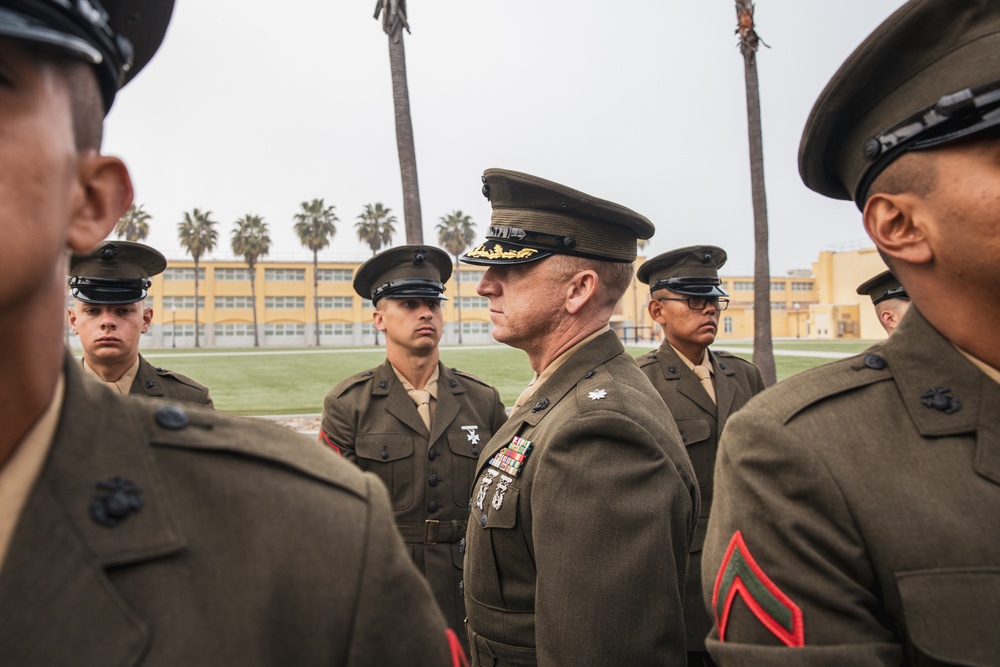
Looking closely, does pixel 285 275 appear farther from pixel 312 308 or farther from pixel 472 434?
pixel 472 434

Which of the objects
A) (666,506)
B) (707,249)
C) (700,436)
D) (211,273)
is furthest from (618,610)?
(211,273)

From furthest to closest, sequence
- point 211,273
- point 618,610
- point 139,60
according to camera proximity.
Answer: point 211,273 < point 618,610 < point 139,60

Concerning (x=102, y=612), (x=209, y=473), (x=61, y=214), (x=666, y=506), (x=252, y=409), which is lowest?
(x=252, y=409)

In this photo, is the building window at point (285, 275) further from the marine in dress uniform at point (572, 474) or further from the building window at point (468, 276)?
the marine in dress uniform at point (572, 474)

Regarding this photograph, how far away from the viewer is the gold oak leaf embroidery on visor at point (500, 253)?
10.2 feet

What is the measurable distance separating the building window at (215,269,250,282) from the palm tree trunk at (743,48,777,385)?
64850 millimetres

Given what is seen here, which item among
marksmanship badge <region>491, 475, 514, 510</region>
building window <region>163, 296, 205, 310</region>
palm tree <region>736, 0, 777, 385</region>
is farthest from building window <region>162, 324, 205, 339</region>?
marksmanship badge <region>491, 475, 514, 510</region>

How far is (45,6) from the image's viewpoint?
3.33 feet

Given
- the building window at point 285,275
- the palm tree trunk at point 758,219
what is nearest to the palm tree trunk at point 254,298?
the building window at point 285,275

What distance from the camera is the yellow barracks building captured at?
219 ft

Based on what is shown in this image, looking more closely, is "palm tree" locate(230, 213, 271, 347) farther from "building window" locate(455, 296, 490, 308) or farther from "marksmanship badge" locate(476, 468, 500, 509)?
"marksmanship badge" locate(476, 468, 500, 509)

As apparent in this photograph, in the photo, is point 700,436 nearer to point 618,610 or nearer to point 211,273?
point 618,610

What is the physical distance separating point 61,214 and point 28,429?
0.38m

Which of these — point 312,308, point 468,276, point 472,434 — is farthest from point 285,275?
point 472,434
